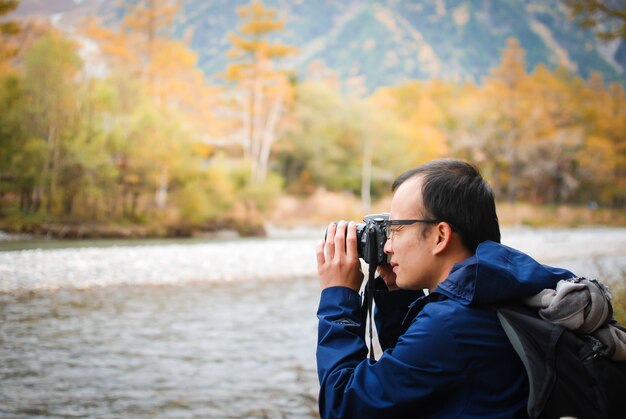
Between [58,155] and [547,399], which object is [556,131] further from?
[547,399]

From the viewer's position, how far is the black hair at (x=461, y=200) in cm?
108

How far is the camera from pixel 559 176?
37.3 m

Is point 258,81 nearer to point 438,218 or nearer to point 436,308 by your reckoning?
point 438,218

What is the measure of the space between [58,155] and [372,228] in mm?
20115

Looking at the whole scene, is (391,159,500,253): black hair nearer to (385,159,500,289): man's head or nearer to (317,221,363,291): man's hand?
(385,159,500,289): man's head

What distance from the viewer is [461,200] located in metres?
1.08

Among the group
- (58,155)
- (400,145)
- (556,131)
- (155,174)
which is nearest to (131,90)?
(155,174)

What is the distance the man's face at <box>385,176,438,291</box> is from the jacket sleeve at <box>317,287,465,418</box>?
0.13 m

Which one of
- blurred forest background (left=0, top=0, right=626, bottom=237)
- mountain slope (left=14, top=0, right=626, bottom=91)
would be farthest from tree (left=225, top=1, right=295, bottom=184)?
mountain slope (left=14, top=0, right=626, bottom=91)

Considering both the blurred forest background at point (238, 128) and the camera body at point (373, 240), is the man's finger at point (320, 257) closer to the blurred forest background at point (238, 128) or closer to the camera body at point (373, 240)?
the camera body at point (373, 240)

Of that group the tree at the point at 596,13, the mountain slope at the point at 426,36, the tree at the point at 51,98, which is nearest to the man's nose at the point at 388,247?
the tree at the point at 596,13

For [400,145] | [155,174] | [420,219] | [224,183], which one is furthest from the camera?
[400,145]

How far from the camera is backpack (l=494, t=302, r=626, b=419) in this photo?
3.05 ft

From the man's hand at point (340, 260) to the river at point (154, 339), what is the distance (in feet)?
8.71
